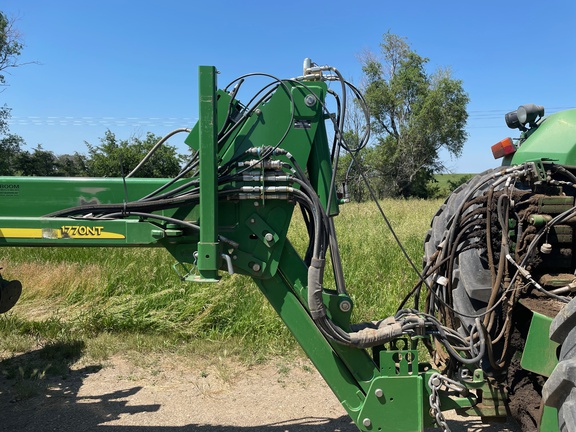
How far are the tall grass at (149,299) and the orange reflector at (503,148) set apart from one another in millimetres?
2171

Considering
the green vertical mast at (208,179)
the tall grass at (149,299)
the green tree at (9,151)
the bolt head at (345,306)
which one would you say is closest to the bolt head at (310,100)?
the green vertical mast at (208,179)

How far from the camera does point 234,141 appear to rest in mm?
2365

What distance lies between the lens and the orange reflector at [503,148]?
11.2ft

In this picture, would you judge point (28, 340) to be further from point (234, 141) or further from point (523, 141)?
point (523, 141)

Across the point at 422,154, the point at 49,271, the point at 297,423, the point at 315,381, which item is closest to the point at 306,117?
the point at 297,423

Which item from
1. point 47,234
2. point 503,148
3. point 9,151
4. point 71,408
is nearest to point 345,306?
point 47,234

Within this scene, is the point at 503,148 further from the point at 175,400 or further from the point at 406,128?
the point at 406,128

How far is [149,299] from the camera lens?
5.12 meters

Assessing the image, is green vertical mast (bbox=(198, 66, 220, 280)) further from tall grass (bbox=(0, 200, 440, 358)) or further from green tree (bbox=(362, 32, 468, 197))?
green tree (bbox=(362, 32, 468, 197))

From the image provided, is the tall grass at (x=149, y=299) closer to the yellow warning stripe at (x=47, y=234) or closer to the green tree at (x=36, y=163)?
the yellow warning stripe at (x=47, y=234)

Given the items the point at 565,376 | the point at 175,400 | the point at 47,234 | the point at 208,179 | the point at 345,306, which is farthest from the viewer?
the point at 175,400

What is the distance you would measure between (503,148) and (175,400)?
3266 millimetres

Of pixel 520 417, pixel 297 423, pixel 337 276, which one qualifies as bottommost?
pixel 297 423

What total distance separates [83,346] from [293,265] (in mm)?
3195
